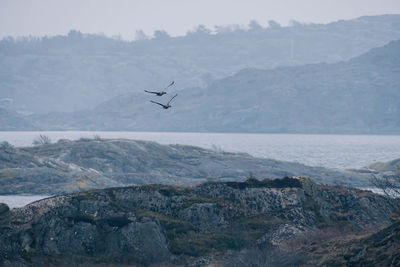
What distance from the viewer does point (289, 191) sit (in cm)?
5231

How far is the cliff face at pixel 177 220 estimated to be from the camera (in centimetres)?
4525

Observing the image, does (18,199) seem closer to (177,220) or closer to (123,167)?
(123,167)

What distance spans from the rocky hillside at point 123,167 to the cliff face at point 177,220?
70585 mm

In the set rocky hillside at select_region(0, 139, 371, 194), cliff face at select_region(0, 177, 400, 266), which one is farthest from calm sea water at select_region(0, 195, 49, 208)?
cliff face at select_region(0, 177, 400, 266)

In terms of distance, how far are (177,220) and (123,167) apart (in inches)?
3764

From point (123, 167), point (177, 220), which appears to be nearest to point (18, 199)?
point (123, 167)

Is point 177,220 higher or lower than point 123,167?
higher

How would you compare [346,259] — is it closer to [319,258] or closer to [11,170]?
[319,258]

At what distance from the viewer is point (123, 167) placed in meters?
144

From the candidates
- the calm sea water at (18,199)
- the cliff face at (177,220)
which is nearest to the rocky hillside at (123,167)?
the calm sea water at (18,199)

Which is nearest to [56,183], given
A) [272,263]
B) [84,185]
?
[84,185]

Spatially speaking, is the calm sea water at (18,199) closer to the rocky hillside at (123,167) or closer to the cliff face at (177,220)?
the rocky hillside at (123,167)

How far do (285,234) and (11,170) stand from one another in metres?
89.1

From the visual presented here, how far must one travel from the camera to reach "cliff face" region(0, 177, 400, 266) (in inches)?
1781
